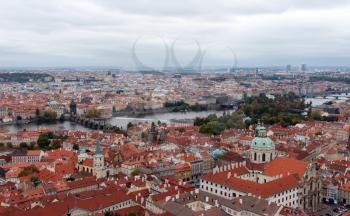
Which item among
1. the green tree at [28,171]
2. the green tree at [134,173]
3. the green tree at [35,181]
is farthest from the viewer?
the green tree at [134,173]

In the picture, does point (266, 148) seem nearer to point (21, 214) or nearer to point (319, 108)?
point (21, 214)

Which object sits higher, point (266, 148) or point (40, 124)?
point (266, 148)

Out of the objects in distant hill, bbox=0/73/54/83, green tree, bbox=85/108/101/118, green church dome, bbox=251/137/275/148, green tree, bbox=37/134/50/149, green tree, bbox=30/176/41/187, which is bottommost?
distant hill, bbox=0/73/54/83

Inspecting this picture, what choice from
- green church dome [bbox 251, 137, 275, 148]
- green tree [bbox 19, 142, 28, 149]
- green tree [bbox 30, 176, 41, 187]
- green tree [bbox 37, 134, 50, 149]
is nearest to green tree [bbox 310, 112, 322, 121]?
green tree [bbox 37, 134, 50, 149]

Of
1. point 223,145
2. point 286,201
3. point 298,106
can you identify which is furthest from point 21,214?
point 298,106

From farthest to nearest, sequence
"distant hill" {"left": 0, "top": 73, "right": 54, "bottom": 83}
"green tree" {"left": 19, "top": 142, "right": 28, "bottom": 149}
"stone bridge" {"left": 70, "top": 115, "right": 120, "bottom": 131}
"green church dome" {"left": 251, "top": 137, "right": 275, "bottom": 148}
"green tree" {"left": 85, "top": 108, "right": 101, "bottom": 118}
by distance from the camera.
Result: "distant hill" {"left": 0, "top": 73, "right": 54, "bottom": 83} → "green tree" {"left": 85, "top": 108, "right": 101, "bottom": 118} → "stone bridge" {"left": 70, "top": 115, "right": 120, "bottom": 131} → "green tree" {"left": 19, "top": 142, "right": 28, "bottom": 149} → "green church dome" {"left": 251, "top": 137, "right": 275, "bottom": 148}

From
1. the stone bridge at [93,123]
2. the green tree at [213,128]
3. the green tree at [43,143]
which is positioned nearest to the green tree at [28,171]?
the green tree at [43,143]

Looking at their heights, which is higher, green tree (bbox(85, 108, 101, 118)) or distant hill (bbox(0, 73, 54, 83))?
green tree (bbox(85, 108, 101, 118))

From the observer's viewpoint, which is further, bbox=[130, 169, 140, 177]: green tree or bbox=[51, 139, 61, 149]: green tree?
bbox=[51, 139, 61, 149]: green tree

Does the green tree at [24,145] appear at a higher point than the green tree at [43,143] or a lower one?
lower

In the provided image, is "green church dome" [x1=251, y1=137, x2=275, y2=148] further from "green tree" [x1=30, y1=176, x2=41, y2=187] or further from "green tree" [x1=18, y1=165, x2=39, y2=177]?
"green tree" [x1=18, y1=165, x2=39, y2=177]

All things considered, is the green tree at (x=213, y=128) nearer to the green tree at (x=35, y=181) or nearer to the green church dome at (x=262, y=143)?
the green church dome at (x=262, y=143)
